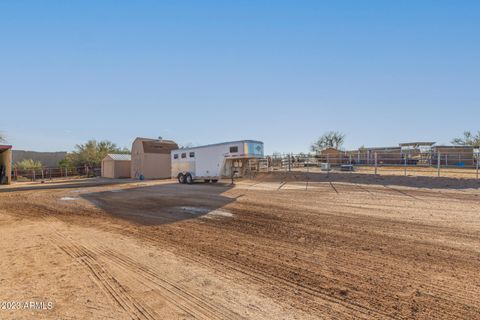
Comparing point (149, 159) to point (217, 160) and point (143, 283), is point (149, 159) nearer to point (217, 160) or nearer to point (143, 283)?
point (217, 160)

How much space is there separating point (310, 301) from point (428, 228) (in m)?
5.00

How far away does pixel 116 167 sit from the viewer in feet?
113

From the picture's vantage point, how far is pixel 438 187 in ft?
46.2

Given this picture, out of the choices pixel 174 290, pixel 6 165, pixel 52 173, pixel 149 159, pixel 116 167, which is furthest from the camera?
pixel 52 173

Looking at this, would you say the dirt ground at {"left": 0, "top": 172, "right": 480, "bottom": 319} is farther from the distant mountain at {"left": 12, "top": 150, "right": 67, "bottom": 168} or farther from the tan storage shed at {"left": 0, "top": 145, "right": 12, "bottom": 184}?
the distant mountain at {"left": 12, "top": 150, "right": 67, "bottom": 168}

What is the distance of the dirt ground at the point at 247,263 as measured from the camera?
3.40m

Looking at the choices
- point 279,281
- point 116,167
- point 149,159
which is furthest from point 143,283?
point 116,167

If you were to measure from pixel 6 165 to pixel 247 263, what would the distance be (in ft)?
105

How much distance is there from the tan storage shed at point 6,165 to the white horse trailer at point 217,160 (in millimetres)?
17747

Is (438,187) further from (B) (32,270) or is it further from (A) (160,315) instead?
(B) (32,270)

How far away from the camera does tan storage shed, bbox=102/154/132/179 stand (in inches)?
1353

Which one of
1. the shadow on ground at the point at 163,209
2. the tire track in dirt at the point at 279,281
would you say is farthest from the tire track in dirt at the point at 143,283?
the shadow on ground at the point at 163,209

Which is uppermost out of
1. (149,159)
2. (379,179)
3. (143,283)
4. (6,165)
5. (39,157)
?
(39,157)

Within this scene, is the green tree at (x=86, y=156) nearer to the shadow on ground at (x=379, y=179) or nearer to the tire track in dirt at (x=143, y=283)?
the shadow on ground at (x=379, y=179)
